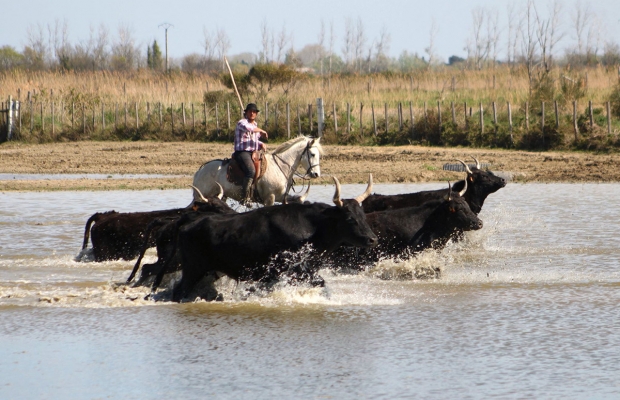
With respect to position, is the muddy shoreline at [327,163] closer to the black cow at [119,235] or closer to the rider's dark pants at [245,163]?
the rider's dark pants at [245,163]

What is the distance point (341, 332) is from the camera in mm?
7906

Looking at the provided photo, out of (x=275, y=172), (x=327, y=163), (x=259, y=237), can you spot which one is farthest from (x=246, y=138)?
(x=327, y=163)

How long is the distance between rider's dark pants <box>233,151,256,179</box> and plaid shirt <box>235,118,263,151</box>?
112 mm

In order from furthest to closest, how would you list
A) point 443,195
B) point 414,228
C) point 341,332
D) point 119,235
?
point 443,195 → point 119,235 → point 414,228 → point 341,332

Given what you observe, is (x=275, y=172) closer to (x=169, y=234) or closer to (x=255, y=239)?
(x=169, y=234)

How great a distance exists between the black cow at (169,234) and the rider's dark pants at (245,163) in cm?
331

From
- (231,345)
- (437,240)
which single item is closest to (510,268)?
(437,240)

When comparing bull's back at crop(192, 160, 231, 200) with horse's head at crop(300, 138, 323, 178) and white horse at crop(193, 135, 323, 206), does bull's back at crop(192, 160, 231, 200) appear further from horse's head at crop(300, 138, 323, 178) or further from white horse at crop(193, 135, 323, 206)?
horse's head at crop(300, 138, 323, 178)

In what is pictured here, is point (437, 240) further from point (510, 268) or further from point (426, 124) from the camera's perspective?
point (426, 124)

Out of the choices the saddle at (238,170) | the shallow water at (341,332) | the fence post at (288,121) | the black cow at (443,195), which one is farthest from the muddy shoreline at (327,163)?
the shallow water at (341,332)

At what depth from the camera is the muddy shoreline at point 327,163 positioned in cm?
2120

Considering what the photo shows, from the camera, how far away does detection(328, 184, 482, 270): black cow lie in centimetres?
1085

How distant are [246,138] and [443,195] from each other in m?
3.11

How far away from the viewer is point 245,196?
13945mm
